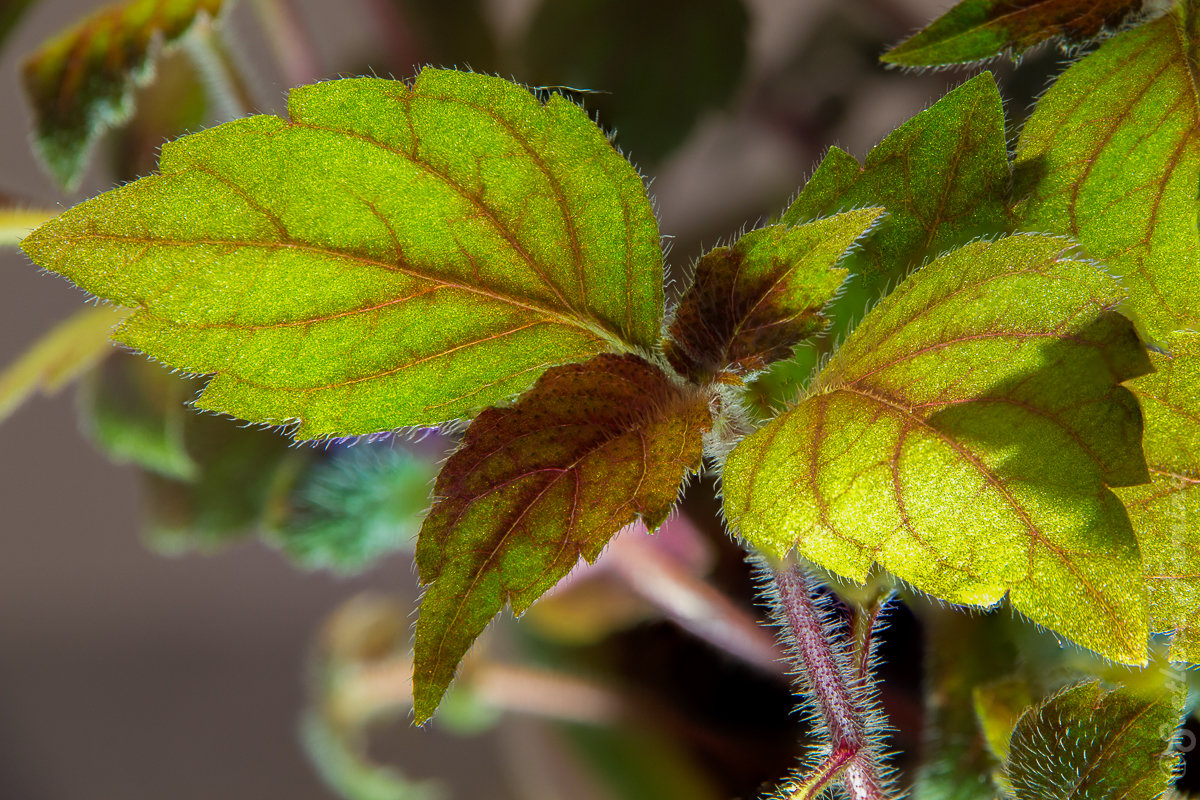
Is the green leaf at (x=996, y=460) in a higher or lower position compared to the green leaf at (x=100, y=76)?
lower

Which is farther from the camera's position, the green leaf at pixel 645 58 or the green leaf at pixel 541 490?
the green leaf at pixel 645 58

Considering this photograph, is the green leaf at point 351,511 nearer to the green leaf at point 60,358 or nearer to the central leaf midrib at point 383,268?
the green leaf at point 60,358

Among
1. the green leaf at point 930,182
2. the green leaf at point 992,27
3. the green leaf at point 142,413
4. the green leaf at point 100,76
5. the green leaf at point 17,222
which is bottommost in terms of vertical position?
the green leaf at point 142,413

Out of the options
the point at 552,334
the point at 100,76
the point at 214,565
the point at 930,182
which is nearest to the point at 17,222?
the point at 100,76

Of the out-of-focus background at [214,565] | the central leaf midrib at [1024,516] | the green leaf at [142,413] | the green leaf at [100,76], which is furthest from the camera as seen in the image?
the out-of-focus background at [214,565]

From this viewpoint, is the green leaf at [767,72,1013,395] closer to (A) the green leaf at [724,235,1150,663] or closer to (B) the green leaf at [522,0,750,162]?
(A) the green leaf at [724,235,1150,663]

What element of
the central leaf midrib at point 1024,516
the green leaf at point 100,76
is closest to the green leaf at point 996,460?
the central leaf midrib at point 1024,516

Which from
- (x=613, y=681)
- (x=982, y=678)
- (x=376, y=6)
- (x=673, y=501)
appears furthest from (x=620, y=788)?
(x=376, y=6)

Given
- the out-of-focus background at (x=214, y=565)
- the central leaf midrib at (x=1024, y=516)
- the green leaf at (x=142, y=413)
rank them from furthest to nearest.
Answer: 1. the out-of-focus background at (x=214, y=565)
2. the green leaf at (x=142, y=413)
3. the central leaf midrib at (x=1024, y=516)

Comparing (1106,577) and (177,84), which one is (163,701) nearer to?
(177,84)
